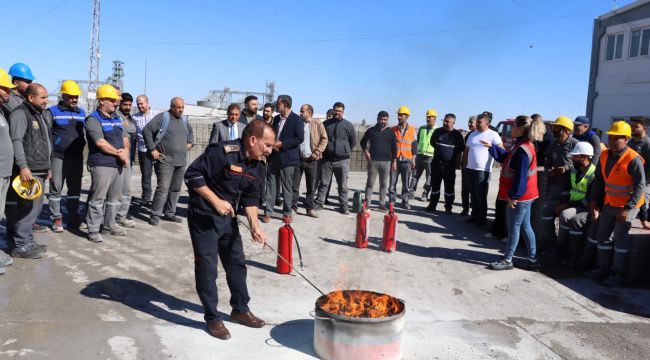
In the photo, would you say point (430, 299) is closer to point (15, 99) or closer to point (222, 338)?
point (222, 338)

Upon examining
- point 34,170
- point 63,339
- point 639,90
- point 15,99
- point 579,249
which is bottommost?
point 63,339

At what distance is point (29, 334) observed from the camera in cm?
404

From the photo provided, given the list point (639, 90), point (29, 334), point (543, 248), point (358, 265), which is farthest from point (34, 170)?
point (639, 90)

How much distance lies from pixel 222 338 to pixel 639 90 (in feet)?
79.2

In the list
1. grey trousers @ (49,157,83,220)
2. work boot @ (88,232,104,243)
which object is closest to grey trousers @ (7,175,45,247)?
work boot @ (88,232,104,243)

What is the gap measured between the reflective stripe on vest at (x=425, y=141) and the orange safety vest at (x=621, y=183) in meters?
4.84

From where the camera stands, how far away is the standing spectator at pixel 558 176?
7324mm

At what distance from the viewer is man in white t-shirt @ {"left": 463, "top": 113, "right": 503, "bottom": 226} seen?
8.66 metres

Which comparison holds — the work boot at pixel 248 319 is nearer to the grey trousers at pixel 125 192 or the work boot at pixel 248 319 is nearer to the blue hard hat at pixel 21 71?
the grey trousers at pixel 125 192

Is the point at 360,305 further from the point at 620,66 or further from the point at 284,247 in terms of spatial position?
the point at 620,66

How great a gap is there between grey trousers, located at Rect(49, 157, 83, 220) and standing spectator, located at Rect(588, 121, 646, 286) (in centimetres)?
710

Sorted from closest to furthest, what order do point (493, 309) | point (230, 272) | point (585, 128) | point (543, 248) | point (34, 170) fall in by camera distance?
point (230, 272)
point (493, 309)
point (34, 170)
point (543, 248)
point (585, 128)

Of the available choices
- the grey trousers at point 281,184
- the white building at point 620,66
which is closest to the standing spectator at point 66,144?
the grey trousers at point 281,184

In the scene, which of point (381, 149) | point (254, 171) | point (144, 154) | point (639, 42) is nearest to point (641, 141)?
point (381, 149)
